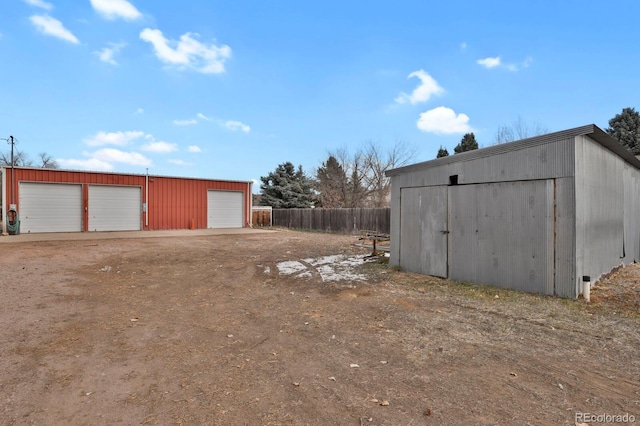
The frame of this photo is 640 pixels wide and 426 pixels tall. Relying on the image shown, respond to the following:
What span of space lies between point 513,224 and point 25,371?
24.2 feet

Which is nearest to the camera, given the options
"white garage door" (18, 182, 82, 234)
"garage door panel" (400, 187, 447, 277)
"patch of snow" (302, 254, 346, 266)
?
"garage door panel" (400, 187, 447, 277)

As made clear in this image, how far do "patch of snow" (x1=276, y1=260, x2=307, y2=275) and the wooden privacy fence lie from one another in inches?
394

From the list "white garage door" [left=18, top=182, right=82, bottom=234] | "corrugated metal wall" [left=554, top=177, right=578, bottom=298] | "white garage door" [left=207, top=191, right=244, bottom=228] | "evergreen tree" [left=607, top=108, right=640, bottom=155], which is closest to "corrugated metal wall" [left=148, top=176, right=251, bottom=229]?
"white garage door" [left=207, top=191, right=244, bottom=228]

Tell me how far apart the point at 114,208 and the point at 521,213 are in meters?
21.4

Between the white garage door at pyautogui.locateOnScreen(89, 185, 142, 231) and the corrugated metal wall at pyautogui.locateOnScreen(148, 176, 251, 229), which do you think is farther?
the corrugated metal wall at pyautogui.locateOnScreen(148, 176, 251, 229)

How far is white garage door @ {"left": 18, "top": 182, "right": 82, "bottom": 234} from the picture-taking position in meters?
18.1

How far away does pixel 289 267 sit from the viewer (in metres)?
9.27

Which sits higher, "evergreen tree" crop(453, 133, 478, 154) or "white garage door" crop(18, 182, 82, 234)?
"evergreen tree" crop(453, 133, 478, 154)

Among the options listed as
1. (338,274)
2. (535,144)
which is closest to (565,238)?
(535,144)

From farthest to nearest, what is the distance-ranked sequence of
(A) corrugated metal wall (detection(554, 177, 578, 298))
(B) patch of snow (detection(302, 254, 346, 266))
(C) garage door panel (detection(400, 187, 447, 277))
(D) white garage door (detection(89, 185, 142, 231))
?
(D) white garage door (detection(89, 185, 142, 231)) → (B) patch of snow (detection(302, 254, 346, 266)) → (C) garage door panel (detection(400, 187, 447, 277)) → (A) corrugated metal wall (detection(554, 177, 578, 298))

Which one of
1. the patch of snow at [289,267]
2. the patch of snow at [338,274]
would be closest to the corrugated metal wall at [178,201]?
the patch of snow at [289,267]

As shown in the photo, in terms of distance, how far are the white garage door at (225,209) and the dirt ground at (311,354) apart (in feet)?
55.5

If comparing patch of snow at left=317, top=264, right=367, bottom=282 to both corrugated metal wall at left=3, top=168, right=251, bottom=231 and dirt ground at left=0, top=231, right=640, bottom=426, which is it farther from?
corrugated metal wall at left=3, top=168, right=251, bottom=231

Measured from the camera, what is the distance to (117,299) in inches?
233
